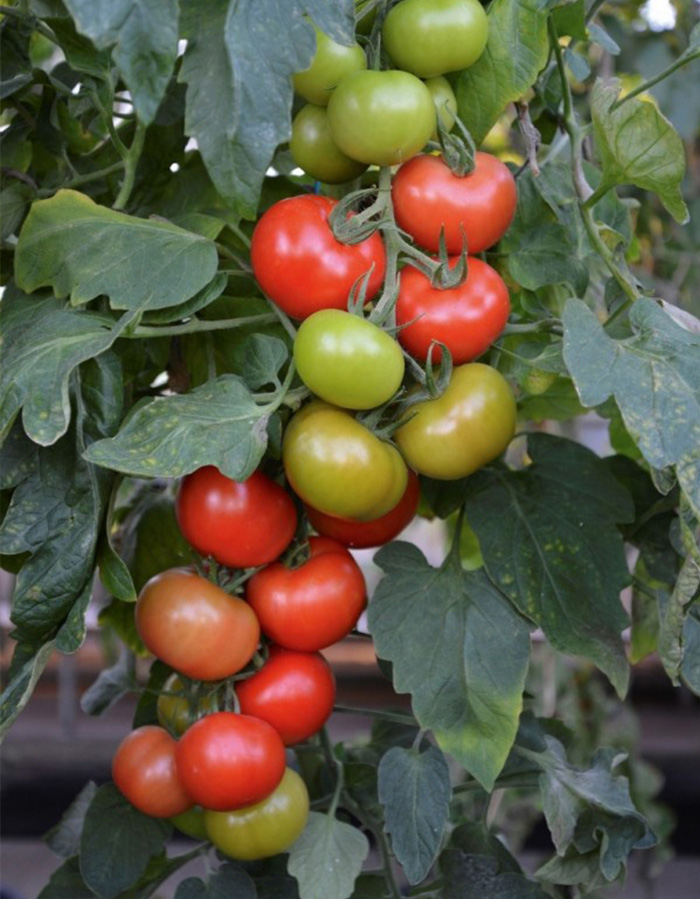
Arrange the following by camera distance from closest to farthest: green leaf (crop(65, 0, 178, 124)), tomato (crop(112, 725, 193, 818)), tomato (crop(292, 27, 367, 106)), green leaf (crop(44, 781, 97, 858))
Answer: green leaf (crop(65, 0, 178, 124)) < tomato (crop(292, 27, 367, 106)) < tomato (crop(112, 725, 193, 818)) < green leaf (crop(44, 781, 97, 858))

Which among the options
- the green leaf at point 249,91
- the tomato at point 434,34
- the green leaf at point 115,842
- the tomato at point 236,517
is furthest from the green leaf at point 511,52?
the green leaf at point 115,842

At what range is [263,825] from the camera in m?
0.62

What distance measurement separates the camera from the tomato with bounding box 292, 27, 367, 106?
53 cm

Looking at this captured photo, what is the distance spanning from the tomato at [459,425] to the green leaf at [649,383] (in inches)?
2.7

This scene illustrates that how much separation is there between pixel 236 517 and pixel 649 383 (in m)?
0.22

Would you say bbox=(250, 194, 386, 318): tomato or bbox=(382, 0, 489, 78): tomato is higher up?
bbox=(382, 0, 489, 78): tomato

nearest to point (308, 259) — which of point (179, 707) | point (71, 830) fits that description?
point (179, 707)

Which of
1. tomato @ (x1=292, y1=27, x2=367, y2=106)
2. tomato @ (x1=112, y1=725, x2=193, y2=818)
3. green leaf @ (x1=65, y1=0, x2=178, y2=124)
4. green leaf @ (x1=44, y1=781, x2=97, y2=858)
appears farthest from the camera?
green leaf @ (x1=44, y1=781, x2=97, y2=858)

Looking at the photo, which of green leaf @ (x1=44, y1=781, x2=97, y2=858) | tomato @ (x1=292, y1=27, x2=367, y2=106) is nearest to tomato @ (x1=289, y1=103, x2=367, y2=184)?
tomato @ (x1=292, y1=27, x2=367, y2=106)

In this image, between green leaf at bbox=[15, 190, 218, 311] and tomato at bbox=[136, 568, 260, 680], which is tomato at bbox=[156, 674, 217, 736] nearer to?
tomato at bbox=[136, 568, 260, 680]

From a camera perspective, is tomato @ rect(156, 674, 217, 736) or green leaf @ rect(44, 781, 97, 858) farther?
green leaf @ rect(44, 781, 97, 858)

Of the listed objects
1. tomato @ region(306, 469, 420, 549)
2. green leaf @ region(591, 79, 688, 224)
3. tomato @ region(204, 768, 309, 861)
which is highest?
green leaf @ region(591, 79, 688, 224)

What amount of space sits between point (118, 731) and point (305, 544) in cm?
306

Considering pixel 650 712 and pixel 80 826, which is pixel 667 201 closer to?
pixel 80 826
